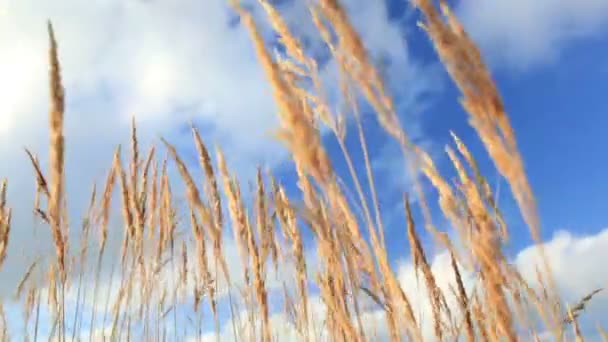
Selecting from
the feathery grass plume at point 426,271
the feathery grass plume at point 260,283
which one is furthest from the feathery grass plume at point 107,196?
the feathery grass plume at point 426,271

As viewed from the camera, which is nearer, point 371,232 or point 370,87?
point 370,87

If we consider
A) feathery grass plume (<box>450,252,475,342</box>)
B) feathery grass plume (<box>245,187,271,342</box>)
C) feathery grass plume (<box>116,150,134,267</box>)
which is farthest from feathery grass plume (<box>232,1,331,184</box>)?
feathery grass plume (<box>116,150,134,267</box>)

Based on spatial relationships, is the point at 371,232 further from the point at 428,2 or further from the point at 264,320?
the point at 264,320

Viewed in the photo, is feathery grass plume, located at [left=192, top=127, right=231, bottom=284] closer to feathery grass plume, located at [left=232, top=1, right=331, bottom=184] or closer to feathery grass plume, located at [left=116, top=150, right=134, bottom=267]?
feathery grass plume, located at [left=116, top=150, right=134, bottom=267]

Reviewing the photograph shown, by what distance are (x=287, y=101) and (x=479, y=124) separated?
0.40 m

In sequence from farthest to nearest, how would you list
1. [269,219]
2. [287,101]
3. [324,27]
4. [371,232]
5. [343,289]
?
[269,219], [343,289], [324,27], [371,232], [287,101]

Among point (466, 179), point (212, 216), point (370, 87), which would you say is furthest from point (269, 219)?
point (370, 87)

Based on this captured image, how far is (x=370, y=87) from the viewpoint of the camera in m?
1.43

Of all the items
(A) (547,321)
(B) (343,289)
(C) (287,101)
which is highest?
(C) (287,101)

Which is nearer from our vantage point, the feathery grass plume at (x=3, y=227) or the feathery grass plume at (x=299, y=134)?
the feathery grass plume at (x=299, y=134)

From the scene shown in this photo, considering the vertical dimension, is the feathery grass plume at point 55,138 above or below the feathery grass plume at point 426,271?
above

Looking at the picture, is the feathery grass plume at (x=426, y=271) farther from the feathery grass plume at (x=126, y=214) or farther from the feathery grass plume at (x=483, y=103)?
the feathery grass plume at (x=126, y=214)

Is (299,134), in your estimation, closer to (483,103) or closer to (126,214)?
(483,103)

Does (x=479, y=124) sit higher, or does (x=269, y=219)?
(x=269, y=219)
